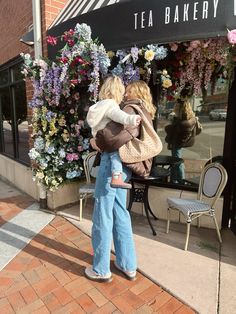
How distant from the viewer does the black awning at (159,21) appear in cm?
230

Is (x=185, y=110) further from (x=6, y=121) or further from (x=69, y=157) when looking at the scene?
(x=6, y=121)

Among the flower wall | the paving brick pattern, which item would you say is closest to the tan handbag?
the flower wall

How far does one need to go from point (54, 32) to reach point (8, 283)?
298 cm

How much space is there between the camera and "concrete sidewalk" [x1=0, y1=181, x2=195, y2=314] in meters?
2.24

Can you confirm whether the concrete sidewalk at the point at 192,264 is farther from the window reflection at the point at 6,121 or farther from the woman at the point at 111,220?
the window reflection at the point at 6,121

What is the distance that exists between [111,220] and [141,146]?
0.72 m

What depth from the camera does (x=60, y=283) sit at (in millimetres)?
2521

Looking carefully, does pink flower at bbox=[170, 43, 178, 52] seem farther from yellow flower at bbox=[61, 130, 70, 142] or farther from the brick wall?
the brick wall

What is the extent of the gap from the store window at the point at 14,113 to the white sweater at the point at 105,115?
321 centimetres

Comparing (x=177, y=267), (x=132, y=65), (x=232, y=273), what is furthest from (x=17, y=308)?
(x=132, y=65)

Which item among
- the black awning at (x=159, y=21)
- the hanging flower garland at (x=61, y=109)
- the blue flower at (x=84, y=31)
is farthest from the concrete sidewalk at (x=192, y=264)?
the blue flower at (x=84, y=31)

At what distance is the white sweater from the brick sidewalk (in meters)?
1.39

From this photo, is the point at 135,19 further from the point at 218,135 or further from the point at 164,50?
the point at 218,135

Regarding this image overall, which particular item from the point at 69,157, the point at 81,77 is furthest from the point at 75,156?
the point at 81,77
